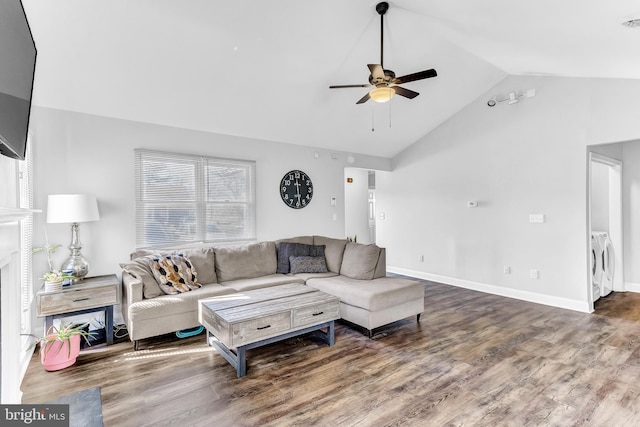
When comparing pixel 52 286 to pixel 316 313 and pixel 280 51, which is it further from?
pixel 280 51

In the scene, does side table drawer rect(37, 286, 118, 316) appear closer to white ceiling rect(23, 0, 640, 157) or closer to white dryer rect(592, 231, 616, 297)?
white ceiling rect(23, 0, 640, 157)

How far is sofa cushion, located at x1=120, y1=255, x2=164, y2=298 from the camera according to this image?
3.32 metres

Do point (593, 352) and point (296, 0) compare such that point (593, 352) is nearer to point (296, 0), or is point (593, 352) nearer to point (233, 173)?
point (296, 0)

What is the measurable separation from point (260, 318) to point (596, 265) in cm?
484

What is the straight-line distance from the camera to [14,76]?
4.37 feet

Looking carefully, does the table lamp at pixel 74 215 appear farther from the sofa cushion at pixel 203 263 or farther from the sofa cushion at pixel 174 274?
the sofa cushion at pixel 203 263

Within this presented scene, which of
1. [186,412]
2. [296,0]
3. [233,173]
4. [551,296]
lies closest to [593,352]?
[551,296]

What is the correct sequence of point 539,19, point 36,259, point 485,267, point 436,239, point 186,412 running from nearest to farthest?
point 186,412
point 539,19
point 36,259
point 485,267
point 436,239

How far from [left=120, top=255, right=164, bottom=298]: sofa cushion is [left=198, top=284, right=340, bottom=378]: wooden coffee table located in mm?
575

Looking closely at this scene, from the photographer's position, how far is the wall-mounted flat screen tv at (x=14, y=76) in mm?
1211

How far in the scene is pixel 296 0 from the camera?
2.85 m

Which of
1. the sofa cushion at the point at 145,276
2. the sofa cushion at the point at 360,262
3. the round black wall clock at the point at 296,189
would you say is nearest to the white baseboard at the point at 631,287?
the sofa cushion at the point at 360,262

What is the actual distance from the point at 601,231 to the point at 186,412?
6.41 m

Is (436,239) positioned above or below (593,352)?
above
